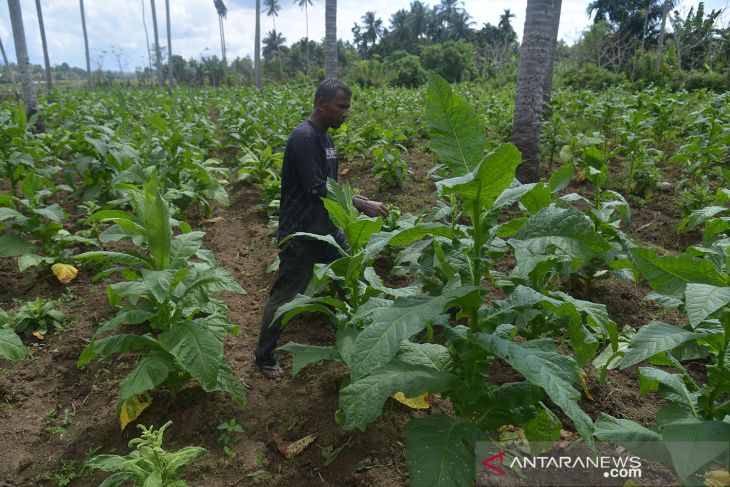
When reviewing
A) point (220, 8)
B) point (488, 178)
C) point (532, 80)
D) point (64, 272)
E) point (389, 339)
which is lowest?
point (64, 272)

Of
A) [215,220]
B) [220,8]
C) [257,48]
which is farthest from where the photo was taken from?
[220,8]

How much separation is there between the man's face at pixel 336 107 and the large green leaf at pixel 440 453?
235cm

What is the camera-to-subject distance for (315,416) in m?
3.07

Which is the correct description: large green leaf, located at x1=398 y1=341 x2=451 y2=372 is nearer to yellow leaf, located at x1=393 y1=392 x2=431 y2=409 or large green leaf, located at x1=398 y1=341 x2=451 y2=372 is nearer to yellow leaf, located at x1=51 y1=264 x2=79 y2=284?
yellow leaf, located at x1=393 y1=392 x2=431 y2=409

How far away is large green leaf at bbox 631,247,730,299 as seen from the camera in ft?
5.95

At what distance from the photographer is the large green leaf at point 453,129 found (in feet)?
6.33

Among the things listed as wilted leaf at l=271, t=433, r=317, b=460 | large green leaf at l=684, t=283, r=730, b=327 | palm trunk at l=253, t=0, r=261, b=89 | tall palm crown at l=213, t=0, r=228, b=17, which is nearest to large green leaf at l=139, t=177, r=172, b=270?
wilted leaf at l=271, t=433, r=317, b=460

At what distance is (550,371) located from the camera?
167 cm

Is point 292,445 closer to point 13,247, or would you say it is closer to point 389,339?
point 389,339

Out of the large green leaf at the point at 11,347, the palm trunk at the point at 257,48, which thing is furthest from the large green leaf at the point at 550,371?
the palm trunk at the point at 257,48

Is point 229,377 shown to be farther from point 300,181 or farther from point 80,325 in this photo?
point 80,325

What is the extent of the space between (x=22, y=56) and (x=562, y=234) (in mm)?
14921

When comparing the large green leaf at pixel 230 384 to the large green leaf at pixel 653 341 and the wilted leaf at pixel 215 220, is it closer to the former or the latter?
the large green leaf at pixel 653 341

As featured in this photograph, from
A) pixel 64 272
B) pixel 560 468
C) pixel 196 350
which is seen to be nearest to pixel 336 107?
pixel 196 350
